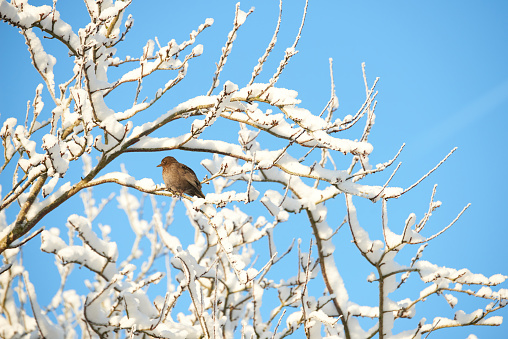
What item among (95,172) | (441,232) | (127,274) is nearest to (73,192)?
(95,172)

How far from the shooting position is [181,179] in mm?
4031

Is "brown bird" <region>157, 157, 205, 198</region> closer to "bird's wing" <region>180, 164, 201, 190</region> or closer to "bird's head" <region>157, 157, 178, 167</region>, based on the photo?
"bird's wing" <region>180, 164, 201, 190</region>

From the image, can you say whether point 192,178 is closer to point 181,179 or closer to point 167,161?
point 181,179

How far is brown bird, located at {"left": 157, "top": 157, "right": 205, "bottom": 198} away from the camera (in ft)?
13.1

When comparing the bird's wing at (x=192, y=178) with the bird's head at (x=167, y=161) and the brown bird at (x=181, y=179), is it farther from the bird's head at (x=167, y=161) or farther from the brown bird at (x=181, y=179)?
the bird's head at (x=167, y=161)

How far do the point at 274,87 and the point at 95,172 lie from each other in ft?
4.82

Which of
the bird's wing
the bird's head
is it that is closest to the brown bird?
the bird's wing

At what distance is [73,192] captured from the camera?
136 inches

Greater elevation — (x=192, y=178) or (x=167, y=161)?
(x=167, y=161)

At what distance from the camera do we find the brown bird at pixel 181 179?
158 inches

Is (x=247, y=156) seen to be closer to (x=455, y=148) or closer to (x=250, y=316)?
(x=455, y=148)

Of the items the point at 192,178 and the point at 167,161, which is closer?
the point at 192,178

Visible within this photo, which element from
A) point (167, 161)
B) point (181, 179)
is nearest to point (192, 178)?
point (181, 179)

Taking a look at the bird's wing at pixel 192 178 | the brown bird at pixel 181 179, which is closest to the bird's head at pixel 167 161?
the brown bird at pixel 181 179
